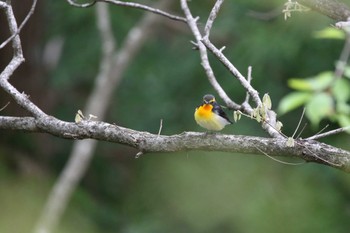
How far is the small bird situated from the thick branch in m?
0.94

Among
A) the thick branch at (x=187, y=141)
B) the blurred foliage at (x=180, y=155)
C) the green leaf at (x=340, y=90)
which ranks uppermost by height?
the blurred foliage at (x=180, y=155)

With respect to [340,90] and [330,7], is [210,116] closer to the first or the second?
[330,7]

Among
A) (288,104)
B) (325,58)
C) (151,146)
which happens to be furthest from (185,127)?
(288,104)

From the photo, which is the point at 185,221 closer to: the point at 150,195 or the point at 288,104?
the point at 150,195

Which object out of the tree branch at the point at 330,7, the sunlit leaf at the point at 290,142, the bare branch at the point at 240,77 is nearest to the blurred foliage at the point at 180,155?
the tree branch at the point at 330,7

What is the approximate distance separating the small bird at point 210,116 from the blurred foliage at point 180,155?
13.9 feet

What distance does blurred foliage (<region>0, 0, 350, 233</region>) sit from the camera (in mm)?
10422

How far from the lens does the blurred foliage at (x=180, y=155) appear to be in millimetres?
10422

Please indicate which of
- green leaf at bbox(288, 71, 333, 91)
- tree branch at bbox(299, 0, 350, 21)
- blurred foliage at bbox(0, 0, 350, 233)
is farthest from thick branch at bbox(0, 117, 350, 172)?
blurred foliage at bbox(0, 0, 350, 233)

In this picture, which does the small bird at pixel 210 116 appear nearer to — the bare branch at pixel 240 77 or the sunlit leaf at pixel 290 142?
the bare branch at pixel 240 77

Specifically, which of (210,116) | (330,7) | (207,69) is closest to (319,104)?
(207,69)

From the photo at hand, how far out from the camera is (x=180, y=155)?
12297 millimetres

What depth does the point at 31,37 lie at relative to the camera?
37.8 feet

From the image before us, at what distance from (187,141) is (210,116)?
3.46 feet
